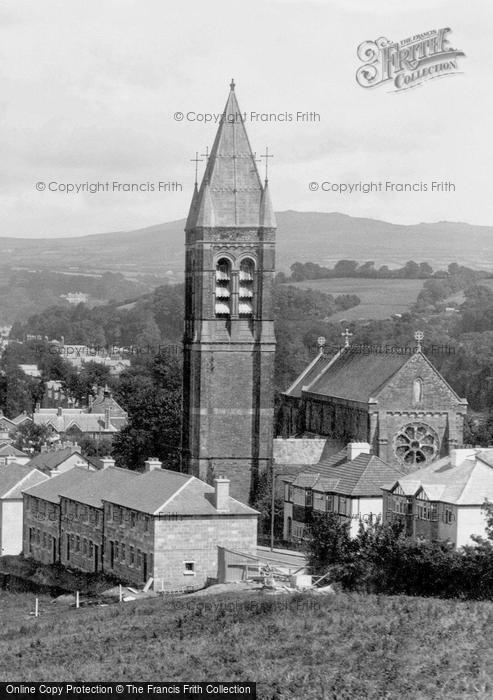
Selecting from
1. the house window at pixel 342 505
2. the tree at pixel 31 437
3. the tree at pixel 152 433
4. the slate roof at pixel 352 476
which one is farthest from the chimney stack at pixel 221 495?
the tree at pixel 31 437

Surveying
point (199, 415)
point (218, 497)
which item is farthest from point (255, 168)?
point (218, 497)

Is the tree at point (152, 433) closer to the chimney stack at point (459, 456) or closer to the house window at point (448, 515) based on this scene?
the chimney stack at point (459, 456)

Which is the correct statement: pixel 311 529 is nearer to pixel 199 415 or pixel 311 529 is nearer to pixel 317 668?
pixel 199 415

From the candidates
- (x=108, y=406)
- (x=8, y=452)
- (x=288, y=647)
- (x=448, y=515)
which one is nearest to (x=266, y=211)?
(x=8, y=452)

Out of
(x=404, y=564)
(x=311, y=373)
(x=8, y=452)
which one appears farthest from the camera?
(x=311, y=373)

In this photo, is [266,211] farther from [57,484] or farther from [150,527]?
[150,527]

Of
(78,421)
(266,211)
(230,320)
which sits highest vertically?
(266,211)

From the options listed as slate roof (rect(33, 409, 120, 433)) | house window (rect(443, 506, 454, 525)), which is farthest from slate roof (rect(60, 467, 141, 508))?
slate roof (rect(33, 409, 120, 433))
